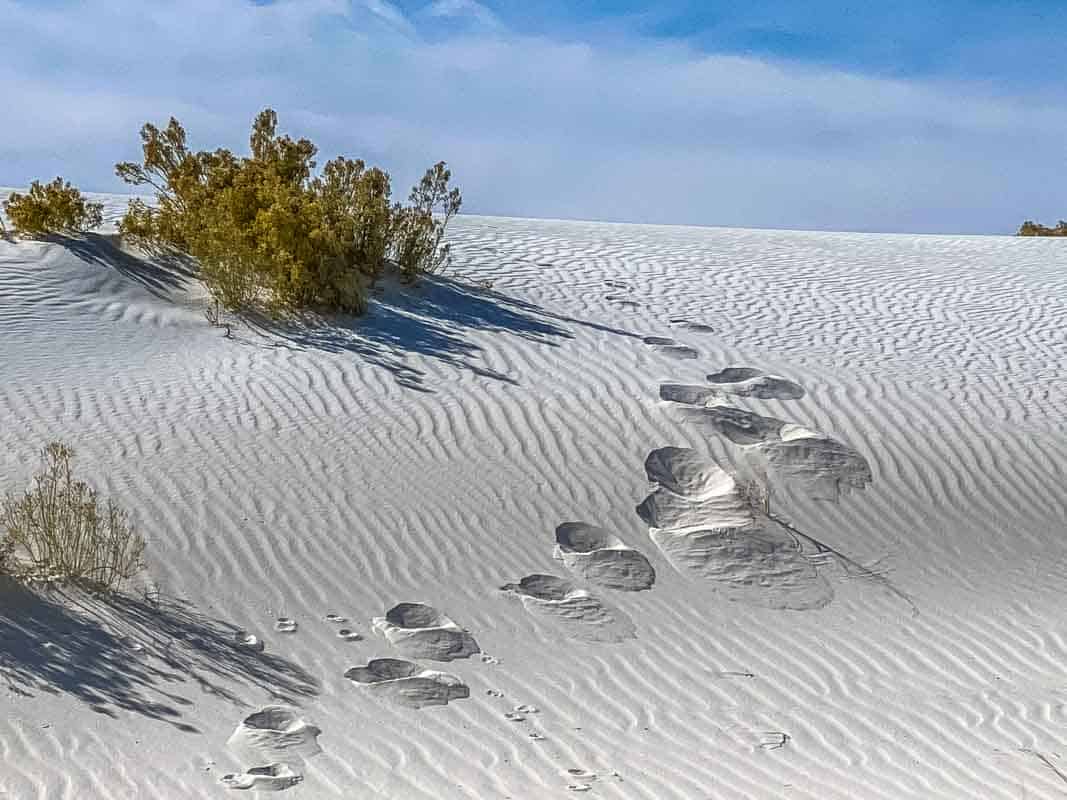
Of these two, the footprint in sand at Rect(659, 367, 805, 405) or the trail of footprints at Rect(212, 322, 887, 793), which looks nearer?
the trail of footprints at Rect(212, 322, 887, 793)

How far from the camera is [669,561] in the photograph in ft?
26.5

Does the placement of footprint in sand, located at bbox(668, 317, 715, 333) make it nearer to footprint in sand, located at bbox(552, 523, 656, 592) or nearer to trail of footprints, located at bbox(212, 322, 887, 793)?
trail of footprints, located at bbox(212, 322, 887, 793)

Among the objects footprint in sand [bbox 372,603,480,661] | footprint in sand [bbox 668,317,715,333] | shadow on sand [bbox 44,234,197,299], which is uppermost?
shadow on sand [bbox 44,234,197,299]

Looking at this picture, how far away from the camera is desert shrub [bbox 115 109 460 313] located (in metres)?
11.5

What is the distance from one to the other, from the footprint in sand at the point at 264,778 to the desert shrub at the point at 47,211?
28.3 ft

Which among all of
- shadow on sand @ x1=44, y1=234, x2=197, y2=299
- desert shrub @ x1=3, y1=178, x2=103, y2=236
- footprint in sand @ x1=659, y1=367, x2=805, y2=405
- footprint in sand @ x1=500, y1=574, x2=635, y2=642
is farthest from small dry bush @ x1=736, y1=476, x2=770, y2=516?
desert shrub @ x1=3, y1=178, x2=103, y2=236

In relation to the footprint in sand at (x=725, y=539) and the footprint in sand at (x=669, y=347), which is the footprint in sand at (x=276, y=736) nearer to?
the footprint in sand at (x=725, y=539)

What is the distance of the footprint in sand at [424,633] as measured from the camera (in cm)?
684

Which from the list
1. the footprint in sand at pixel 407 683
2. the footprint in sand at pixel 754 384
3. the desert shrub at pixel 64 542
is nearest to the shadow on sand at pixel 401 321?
the footprint in sand at pixel 754 384

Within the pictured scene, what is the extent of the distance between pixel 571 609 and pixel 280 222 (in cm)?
578

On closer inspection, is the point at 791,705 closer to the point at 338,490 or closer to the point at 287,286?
the point at 338,490

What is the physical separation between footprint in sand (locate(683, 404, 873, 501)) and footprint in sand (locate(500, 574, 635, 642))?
2.19 meters

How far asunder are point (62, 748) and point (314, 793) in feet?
3.93

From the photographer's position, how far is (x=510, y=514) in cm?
834
